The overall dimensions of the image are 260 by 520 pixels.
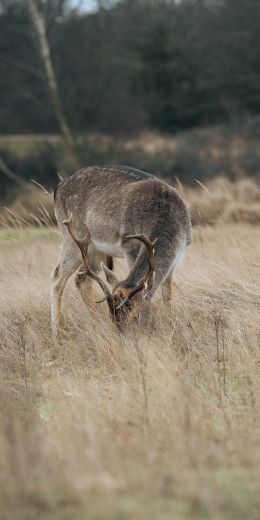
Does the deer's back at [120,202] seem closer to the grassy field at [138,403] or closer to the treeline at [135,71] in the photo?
the grassy field at [138,403]

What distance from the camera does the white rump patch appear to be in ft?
28.2

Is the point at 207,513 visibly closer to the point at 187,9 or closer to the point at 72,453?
the point at 72,453

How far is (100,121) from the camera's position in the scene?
103ft

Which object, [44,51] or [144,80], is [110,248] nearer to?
[44,51]

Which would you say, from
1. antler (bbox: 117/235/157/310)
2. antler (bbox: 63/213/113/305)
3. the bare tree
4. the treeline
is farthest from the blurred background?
antler (bbox: 117/235/157/310)

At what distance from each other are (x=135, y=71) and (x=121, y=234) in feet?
88.5

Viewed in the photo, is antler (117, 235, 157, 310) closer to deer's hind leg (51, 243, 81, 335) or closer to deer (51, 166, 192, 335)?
deer (51, 166, 192, 335)

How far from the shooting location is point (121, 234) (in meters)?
8.53

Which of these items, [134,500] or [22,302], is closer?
[134,500]

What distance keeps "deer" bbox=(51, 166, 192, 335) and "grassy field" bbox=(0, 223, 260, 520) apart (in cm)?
26

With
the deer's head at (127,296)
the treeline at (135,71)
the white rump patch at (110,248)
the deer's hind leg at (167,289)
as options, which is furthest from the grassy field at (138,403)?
the treeline at (135,71)

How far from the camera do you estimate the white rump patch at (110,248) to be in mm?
8586

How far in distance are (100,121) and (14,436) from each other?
1057 inches

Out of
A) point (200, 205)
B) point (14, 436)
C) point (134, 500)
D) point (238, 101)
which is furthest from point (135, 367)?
point (238, 101)
